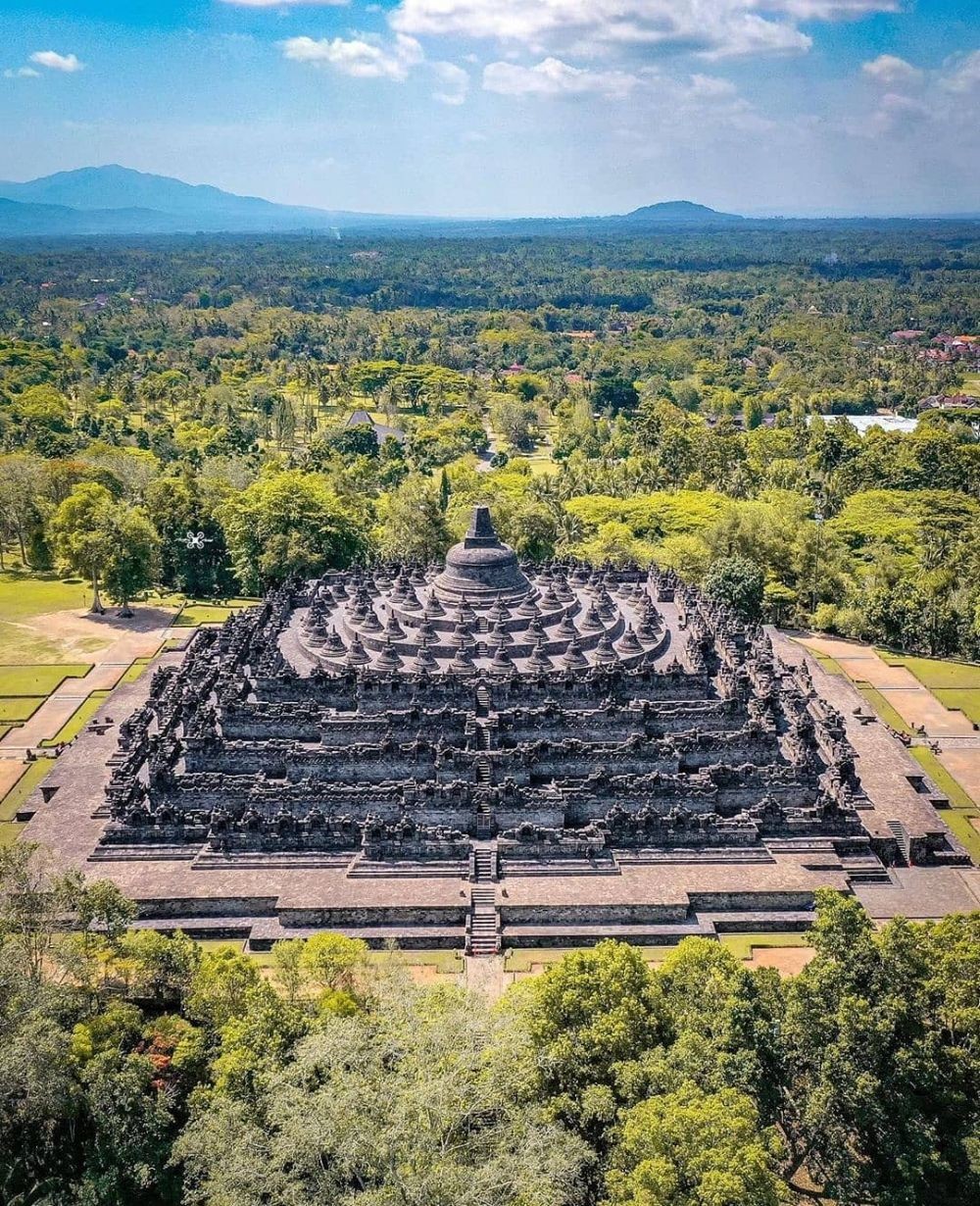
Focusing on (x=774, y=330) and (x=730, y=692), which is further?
(x=774, y=330)

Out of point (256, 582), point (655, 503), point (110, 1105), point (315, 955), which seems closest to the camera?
point (110, 1105)

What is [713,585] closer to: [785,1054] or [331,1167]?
[785,1054]

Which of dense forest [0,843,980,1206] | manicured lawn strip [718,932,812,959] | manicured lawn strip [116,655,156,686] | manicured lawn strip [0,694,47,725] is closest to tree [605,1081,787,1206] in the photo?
dense forest [0,843,980,1206]

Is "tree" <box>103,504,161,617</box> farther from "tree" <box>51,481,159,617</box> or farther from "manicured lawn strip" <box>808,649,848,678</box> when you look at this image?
"manicured lawn strip" <box>808,649,848,678</box>

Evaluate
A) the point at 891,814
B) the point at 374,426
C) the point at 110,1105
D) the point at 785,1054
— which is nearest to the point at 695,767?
the point at 891,814

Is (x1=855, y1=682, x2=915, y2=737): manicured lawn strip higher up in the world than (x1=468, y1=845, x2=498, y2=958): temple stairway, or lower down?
lower down

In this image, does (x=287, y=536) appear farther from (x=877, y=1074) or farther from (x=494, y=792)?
(x=877, y=1074)
